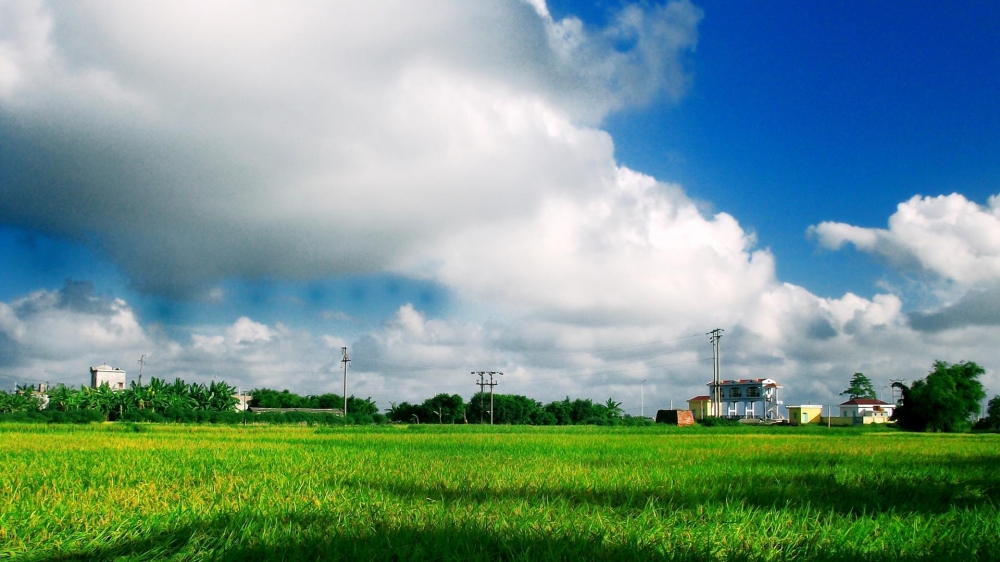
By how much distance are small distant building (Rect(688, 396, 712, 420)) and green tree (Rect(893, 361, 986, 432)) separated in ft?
115

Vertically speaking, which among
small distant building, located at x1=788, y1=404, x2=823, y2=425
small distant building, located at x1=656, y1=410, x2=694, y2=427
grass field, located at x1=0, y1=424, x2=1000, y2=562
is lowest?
small distant building, located at x1=788, y1=404, x2=823, y2=425

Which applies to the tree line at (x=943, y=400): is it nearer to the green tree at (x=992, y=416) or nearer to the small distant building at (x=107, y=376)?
the green tree at (x=992, y=416)

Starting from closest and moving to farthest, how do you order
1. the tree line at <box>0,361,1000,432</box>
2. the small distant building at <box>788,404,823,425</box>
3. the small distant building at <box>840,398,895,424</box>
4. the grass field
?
1. the grass field
2. the tree line at <box>0,361,1000,432</box>
3. the small distant building at <box>840,398,895,424</box>
4. the small distant building at <box>788,404,823,425</box>

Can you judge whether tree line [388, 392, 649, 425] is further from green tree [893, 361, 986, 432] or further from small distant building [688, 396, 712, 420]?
green tree [893, 361, 986, 432]

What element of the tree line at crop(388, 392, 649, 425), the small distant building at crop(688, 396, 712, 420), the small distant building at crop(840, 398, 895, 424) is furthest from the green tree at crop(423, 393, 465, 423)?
the small distant building at crop(840, 398, 895, 424)

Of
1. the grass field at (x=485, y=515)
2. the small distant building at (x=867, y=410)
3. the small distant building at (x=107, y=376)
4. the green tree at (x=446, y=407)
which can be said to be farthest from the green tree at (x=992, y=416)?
the small distant building at (x=107, y=376)

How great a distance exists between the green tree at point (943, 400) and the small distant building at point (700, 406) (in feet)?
115

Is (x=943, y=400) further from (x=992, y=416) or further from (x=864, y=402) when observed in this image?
(x=864, y=402)

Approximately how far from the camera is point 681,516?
4707 mm

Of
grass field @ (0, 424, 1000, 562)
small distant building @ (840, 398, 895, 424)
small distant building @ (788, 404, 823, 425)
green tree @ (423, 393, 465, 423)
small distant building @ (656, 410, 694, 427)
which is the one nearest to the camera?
grass field @ (0, 424, 1000, 562)

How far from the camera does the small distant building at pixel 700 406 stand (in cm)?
8706

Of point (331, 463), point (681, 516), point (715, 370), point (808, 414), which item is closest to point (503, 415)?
point (715, 370)

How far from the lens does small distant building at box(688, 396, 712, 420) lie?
87.1m

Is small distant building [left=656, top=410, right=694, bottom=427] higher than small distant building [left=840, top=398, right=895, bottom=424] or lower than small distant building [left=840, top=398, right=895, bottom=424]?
higher
